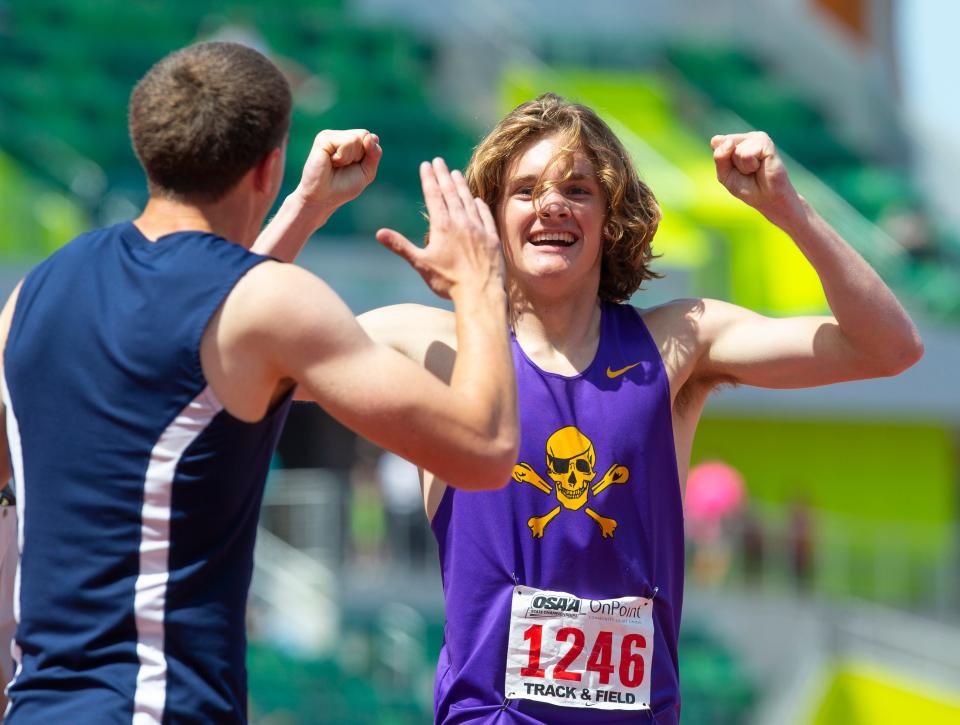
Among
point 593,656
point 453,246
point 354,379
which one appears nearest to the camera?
point 354,379

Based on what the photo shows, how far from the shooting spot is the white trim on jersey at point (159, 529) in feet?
7.79

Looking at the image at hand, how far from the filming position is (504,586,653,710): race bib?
3033mm

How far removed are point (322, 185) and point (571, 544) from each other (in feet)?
2.79

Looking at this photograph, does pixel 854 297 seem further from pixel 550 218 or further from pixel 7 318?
pixel 7 318

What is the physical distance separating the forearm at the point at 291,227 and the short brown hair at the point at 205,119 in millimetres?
675

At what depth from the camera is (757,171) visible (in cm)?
305

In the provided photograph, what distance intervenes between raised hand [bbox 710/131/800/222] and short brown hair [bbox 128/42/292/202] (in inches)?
37.5

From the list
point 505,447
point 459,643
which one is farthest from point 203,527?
point 459,643

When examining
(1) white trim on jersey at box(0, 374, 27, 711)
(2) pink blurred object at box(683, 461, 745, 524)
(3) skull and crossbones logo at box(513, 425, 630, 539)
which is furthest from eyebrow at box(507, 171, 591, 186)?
(2) pink blurred object at box(683, 461, 745, 524)

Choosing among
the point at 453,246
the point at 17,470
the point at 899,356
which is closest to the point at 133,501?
the point at 17,470

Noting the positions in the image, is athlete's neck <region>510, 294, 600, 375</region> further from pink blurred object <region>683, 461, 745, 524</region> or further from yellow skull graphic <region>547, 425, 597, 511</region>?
pink blurred object <region>683, 461, 745, 524</region>

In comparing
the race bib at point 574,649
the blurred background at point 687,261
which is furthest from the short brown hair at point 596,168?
the blurred background at point 687,261

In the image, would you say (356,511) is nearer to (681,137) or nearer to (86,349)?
(681,137)

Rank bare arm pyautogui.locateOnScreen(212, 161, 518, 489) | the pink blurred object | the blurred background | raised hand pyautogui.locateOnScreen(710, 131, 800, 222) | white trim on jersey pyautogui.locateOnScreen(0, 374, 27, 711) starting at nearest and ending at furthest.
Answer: bare arm pyautogui.locateOnScreen(212, 161, 518, 489) → white trim on jersey pyautogui.locateOnScreen(0, 374, 27, 711) → raised hand pyautogui.locateOnScreen(710, 131, 800, 222) → the blurred background → the pink blurred object
